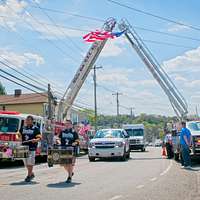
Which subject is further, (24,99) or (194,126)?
(24,99)

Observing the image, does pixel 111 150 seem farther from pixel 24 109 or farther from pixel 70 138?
pixel 24 109

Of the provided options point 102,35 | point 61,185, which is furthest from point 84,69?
point 61,185

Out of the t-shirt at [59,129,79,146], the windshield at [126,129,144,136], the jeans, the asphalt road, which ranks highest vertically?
the windshield at [126,129,144,136]

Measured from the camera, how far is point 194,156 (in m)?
17.5

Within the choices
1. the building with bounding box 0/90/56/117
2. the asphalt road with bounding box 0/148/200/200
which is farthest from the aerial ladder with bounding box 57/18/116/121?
the building with bounding box 0/90/56/117

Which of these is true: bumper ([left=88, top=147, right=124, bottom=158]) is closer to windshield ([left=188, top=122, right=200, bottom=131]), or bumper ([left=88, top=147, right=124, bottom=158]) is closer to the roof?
windshield ([left=188, top=122, right=200, bottom=131])

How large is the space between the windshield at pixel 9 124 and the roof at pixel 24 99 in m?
40.0

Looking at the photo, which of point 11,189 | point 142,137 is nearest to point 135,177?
point 11,189

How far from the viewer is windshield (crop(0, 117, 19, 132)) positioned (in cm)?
1977

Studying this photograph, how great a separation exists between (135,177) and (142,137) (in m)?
26.8

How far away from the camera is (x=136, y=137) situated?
3953cm

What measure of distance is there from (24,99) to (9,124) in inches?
1725

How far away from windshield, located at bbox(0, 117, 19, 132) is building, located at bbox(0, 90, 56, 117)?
1534 inches

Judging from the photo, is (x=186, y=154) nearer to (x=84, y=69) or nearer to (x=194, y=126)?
(x=194, y=126)
